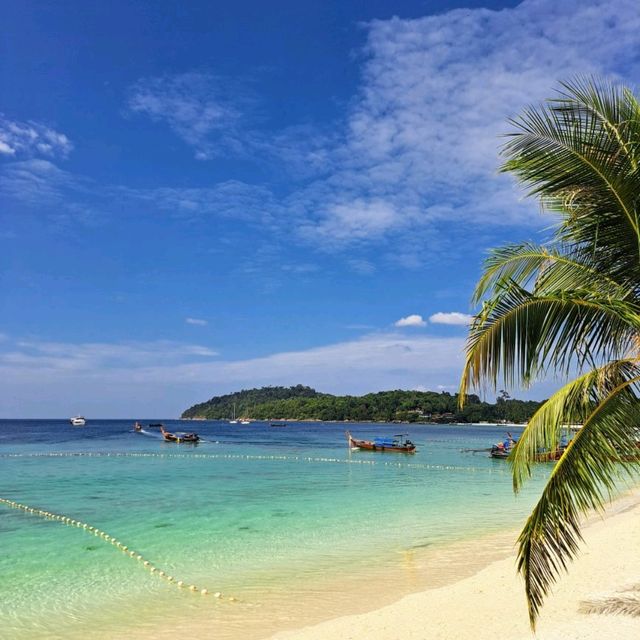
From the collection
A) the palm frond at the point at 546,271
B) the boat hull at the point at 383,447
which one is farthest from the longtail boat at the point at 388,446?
the palm frond at the point at 546,271

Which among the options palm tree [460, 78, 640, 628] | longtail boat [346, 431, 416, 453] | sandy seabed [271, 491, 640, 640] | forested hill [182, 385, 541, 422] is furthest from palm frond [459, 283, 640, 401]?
forested hill [182, 385, 541, 422]

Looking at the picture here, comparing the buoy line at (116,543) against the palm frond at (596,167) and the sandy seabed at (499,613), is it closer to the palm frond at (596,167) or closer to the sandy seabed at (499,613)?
the sandy seabed at (499,613)

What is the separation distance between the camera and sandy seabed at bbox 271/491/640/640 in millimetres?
6141

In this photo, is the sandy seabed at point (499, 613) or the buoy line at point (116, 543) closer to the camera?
the sandy seabed at point (499, 613)

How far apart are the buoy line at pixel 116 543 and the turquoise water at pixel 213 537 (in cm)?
17

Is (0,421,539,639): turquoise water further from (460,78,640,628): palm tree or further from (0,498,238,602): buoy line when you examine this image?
(460,78,640,628): palm tree

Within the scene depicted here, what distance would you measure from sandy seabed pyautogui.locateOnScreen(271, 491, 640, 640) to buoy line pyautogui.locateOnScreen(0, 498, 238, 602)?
256cm

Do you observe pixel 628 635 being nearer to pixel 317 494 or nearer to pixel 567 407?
pixel 567 407

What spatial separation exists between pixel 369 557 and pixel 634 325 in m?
8.47

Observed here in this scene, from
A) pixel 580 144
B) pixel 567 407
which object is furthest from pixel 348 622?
pixel 580 144

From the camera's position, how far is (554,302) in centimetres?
493

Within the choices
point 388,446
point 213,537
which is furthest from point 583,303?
point 388,446

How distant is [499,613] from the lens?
728cm

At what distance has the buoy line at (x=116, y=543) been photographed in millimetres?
9305
